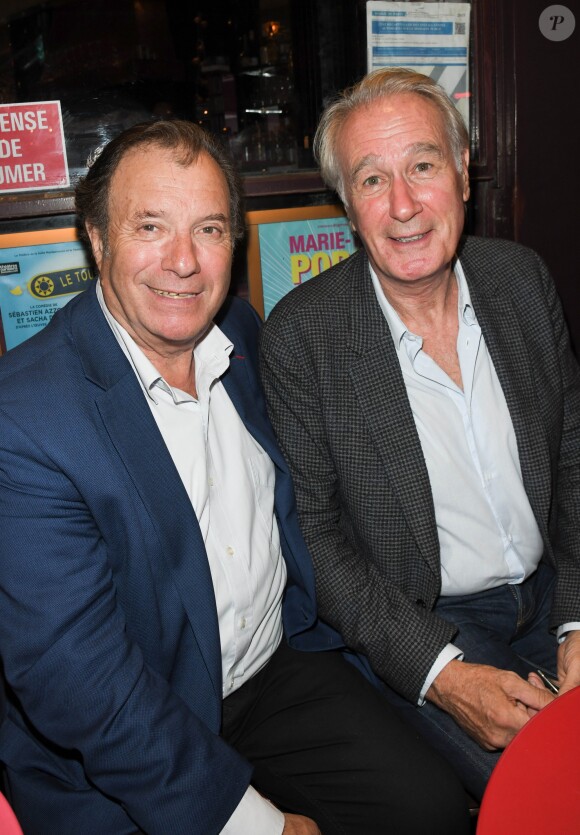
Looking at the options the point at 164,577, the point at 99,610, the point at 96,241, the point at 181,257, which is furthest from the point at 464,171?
the point at 99,610

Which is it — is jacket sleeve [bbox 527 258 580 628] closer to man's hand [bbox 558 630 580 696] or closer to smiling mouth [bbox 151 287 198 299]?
man's hand [bbox 558 630 580 696]

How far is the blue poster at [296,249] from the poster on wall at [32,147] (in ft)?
2.14

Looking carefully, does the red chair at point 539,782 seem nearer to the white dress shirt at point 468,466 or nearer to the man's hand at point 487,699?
the man's hand at point 487,699

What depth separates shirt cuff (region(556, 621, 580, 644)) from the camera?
6.51ft

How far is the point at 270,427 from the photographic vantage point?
6.72ft

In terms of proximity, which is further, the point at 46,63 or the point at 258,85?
the point at 258,85

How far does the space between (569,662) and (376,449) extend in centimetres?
71

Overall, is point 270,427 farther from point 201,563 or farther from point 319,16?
point 319,16

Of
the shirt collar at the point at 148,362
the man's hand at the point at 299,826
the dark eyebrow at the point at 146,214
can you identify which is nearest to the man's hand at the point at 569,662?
the man's hand at the point at 299,826

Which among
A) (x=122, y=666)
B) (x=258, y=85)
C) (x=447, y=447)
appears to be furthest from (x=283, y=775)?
(x=258, y=85)

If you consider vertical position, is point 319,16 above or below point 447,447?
above

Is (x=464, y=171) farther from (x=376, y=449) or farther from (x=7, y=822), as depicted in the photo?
(x=7, y=822)

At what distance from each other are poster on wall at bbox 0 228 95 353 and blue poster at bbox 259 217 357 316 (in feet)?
1.87

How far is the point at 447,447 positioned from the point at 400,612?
17.2 inches
